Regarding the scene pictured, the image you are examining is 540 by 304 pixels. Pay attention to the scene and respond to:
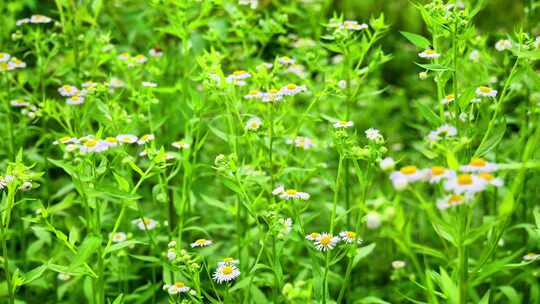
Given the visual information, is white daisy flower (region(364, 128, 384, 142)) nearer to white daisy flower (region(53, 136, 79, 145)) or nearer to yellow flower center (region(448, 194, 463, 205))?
yellow flower center (region(448, 194, 463, 205))

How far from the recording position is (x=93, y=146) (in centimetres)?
194

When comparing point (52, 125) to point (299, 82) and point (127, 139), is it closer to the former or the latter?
point (299, 82)

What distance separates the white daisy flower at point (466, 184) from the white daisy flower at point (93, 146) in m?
0.96

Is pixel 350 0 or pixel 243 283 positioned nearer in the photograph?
pixel 243 283

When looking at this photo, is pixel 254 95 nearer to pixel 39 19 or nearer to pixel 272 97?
pixel 272 97

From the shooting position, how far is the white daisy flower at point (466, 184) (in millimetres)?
1430

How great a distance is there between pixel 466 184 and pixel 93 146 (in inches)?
40.4

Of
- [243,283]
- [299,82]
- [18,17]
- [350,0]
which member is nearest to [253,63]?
[299,82]

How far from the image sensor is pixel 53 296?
2.80 m

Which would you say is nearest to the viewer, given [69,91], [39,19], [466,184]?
[466,184]

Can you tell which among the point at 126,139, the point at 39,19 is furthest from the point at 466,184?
the point at 39,19

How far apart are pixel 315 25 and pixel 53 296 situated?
177 cm

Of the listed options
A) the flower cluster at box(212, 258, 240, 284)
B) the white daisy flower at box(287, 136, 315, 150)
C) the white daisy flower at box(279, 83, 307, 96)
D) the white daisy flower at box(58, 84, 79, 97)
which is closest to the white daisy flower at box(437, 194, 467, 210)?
the flower cluster at box(212, 258, 240, 284)

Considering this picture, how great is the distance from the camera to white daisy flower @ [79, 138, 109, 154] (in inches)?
75.5
